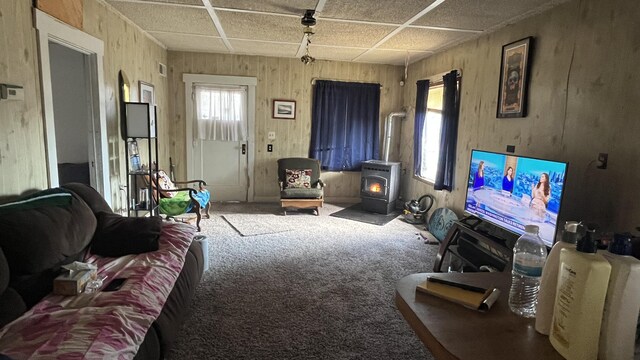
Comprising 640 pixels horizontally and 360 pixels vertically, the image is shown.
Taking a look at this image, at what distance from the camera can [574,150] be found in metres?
2.71

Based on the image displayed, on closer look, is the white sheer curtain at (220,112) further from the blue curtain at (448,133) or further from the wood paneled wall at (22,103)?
the blue curtain at (448,133)

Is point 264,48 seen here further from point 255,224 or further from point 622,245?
point 622,245

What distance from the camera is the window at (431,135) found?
16.7 ft

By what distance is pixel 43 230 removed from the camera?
6.44ft

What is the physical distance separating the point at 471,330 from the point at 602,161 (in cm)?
217

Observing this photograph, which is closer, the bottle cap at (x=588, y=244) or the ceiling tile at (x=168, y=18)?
the bottle cap at (x=588, y=244)

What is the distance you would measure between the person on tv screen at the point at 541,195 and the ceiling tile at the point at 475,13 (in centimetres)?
141

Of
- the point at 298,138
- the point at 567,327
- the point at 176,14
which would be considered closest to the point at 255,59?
the point at 298,138

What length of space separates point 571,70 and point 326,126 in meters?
3.82

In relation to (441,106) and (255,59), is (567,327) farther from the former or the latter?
(255,59)

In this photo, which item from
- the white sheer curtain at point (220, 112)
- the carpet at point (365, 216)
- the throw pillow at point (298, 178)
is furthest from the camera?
the white sheer curtain at point (220, 112)

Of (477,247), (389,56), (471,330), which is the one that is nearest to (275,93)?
(389,56)

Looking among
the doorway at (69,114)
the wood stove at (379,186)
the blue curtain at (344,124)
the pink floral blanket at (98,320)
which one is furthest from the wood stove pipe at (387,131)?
the pink floral blanket at (98,320)

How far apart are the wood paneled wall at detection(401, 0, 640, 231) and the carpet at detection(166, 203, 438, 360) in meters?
1.47
